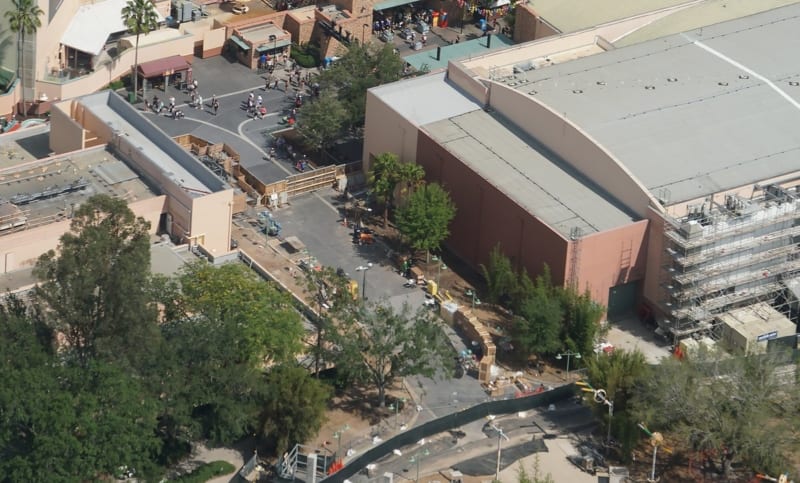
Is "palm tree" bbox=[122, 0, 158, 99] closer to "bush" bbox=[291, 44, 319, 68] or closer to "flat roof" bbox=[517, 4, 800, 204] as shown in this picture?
"bush" bbox=[291, 44, 319, 68]

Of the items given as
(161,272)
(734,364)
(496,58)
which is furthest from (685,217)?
(161,272)

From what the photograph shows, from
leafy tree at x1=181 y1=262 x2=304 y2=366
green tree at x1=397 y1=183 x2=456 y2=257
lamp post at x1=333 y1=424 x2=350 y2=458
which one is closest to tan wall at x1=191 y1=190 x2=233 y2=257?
leafy tree at x1=181 y1=262 x2=304 y2=366

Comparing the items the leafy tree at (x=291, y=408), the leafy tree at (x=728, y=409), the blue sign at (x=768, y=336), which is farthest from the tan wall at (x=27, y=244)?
the blue sign at (x=768, y=336)

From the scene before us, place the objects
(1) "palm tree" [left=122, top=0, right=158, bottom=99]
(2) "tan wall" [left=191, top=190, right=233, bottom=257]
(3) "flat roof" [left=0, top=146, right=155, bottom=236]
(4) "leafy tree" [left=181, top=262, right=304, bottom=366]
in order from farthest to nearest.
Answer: (1) "palm tree" [left=122, top=0, right=158, bottom=99]
(2) "tan wall" [left=191, top=190, right=233, bottom=257]
(3) "flat roof" [left=0, top=146, right=155, bottom=236]
(4) "leafy tree" [left=181, top=262, right=304, bottom=366]

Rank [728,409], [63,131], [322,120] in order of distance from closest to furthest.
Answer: [728,409]
[63,131]
[322,120]

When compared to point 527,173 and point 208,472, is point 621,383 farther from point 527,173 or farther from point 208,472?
point 208,472

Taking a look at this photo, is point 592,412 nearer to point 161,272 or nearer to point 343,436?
point 343,436

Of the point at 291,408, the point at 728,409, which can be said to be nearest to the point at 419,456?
the point at 291,408
